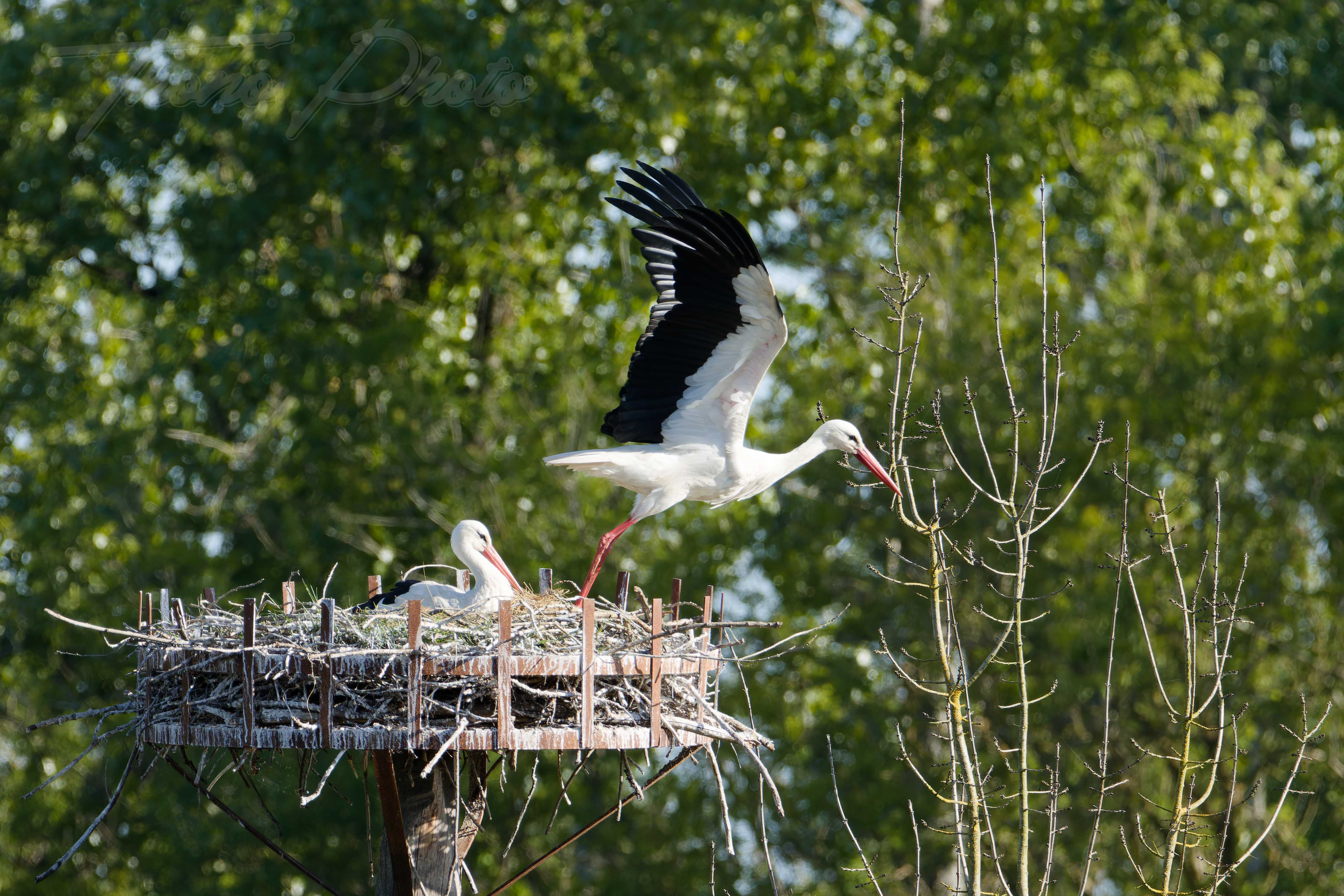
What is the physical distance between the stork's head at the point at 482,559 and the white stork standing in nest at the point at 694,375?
0.33 metres

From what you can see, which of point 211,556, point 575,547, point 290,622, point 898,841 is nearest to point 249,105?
point 211,556

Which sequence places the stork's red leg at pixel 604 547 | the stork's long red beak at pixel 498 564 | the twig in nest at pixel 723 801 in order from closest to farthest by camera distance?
the twig in nest at pixel 723 801
the stork's long red beak at pixel 498 564
the stork's red leg at pixel 604 547

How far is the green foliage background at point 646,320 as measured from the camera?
11062mm

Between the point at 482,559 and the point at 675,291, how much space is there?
1.28 metres

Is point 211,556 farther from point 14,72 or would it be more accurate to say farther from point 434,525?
point 14,72

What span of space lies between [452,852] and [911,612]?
7.41 metres

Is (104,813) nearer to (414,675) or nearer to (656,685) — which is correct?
(414,675)

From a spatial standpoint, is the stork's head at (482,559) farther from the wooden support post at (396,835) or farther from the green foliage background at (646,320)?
the green foliage background at (646,320)

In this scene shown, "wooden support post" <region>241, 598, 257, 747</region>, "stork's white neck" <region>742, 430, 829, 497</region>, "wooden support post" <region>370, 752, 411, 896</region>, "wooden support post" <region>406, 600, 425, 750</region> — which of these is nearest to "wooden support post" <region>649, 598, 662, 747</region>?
"wooden support post" <region>406, 600, 425, 750</region>

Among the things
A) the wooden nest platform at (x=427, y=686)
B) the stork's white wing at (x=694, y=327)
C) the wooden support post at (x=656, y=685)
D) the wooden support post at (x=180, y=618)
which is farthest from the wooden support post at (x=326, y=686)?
the stork's white wing at (x=694, y=327)

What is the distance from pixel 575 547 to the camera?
1240 centimetres

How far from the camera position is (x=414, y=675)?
3768 mm

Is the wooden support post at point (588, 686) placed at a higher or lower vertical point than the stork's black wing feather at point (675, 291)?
lower

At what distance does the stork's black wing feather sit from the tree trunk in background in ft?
6.43
